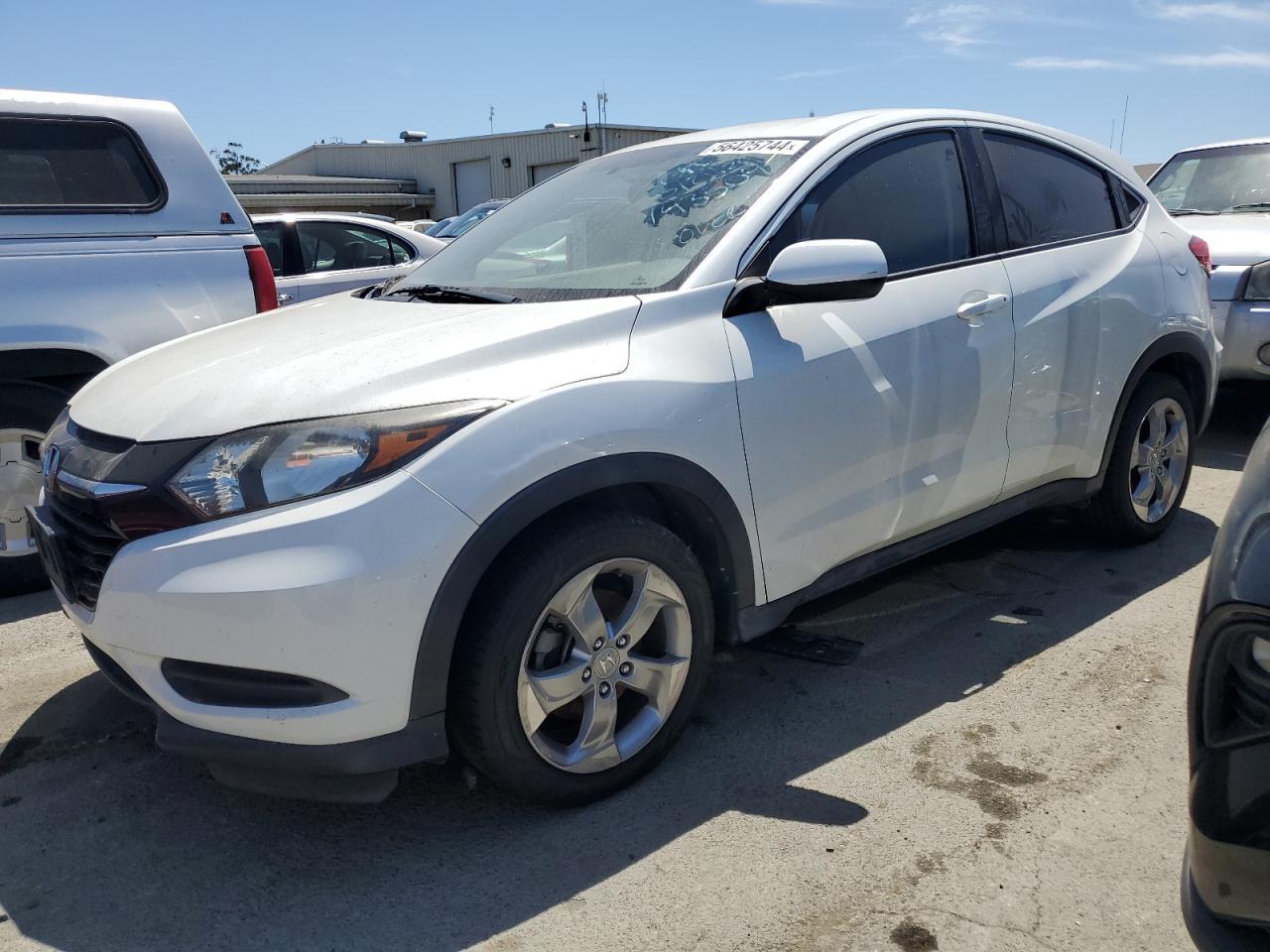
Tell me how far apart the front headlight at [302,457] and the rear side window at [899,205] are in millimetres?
1285

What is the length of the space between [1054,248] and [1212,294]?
314 cm

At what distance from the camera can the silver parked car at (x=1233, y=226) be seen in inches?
249

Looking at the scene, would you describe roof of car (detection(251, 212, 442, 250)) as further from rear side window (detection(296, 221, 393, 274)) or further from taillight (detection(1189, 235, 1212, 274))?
taillight (detection(1189, 235, 1212, 274))

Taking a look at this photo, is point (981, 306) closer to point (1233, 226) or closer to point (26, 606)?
point (26, 606)

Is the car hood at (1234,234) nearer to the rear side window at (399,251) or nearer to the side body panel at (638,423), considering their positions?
the side body panel at (638,423)

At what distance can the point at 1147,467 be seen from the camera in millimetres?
4559

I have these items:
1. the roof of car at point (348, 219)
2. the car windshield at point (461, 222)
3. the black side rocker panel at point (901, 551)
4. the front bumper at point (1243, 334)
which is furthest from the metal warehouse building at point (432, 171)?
the black side rocker panel at point (901, 551)

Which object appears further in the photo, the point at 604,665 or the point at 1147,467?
the point at 1147,467

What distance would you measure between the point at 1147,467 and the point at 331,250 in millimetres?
5883

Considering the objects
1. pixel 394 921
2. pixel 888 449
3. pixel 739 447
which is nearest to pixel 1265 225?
pixel 888 449

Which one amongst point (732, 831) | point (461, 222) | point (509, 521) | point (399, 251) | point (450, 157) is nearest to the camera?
point (509, 521)

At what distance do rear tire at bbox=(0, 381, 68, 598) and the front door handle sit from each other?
356 cm

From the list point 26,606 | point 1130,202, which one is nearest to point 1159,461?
point 1130,202

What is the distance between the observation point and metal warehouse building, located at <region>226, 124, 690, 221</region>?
37625 mm
